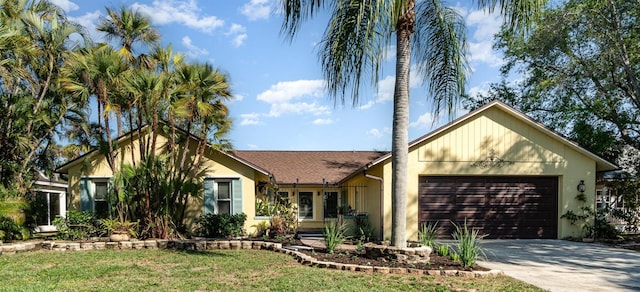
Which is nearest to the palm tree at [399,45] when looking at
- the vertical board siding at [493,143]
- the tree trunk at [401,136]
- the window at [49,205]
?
the tree trunk at [401,136]

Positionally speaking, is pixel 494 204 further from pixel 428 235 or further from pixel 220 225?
pixel 220 225

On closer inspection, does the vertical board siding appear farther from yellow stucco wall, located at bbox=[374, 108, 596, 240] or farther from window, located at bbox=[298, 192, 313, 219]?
window, located at bbox=[298, 192, 313, 219]

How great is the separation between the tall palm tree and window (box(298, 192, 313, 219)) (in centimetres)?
902

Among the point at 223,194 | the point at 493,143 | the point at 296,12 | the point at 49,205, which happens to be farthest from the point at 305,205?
the point at 296,12

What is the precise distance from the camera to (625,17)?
1556 centimetres

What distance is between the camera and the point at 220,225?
1388 cm

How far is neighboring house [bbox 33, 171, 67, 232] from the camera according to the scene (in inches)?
659

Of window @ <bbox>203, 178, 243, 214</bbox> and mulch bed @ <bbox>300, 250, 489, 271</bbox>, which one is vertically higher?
window @ <bbox>203, 178, 243, 214</bbox>

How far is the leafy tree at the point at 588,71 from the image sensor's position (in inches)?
599

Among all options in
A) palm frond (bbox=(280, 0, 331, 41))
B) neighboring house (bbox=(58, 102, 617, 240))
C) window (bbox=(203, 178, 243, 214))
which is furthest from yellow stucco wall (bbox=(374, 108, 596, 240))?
palm frond (bbox=(280, 0, 331, 41))

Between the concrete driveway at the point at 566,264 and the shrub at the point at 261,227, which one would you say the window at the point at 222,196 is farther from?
the concrete driveway at the point at 566,264

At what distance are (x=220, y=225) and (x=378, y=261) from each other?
677cm

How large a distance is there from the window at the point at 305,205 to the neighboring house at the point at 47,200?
9.63 metres

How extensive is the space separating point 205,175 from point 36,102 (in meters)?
6.24
